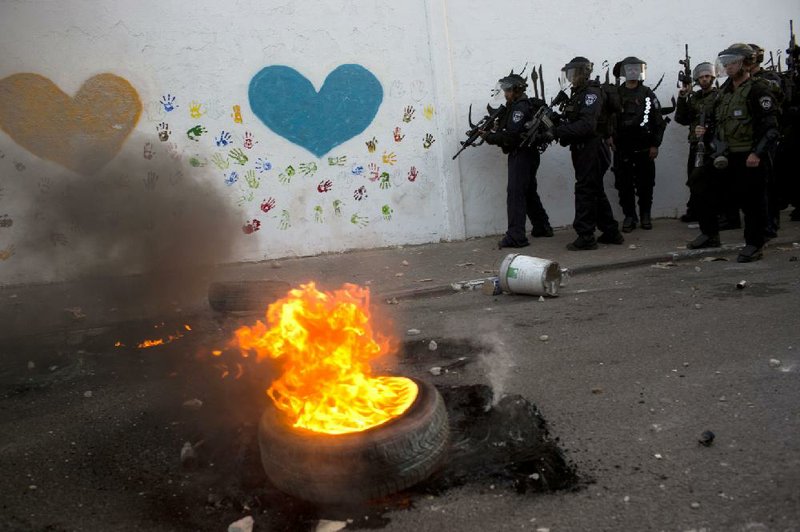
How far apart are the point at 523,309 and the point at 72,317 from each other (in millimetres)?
4260

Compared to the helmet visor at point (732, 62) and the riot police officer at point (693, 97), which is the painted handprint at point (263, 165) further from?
the riot police officer at point (693, 97)

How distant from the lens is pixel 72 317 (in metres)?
6.32

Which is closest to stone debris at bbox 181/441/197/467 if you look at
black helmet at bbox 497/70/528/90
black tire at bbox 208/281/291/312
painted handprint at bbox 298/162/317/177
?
black tire at bbox 208/281/291/312

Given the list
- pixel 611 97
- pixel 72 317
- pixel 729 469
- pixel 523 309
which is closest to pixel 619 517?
pixel 729 469

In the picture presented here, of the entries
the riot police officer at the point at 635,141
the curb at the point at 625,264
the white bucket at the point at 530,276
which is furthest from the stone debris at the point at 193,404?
the riot police officer at the point at 635,141

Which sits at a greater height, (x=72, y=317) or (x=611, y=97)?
(x=611, y=97)

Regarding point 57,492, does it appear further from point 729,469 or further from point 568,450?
point 729,469

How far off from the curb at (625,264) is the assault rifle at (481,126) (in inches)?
96.0

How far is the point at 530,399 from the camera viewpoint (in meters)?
3.77

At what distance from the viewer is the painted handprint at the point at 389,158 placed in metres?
8.77

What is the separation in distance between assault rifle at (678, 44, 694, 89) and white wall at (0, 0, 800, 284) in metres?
0.16

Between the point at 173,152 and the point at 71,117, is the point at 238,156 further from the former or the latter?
the point at 71,117

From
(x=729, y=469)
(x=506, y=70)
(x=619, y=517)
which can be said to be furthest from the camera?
(x=506, y=70)

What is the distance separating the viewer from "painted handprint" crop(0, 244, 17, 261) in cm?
770
